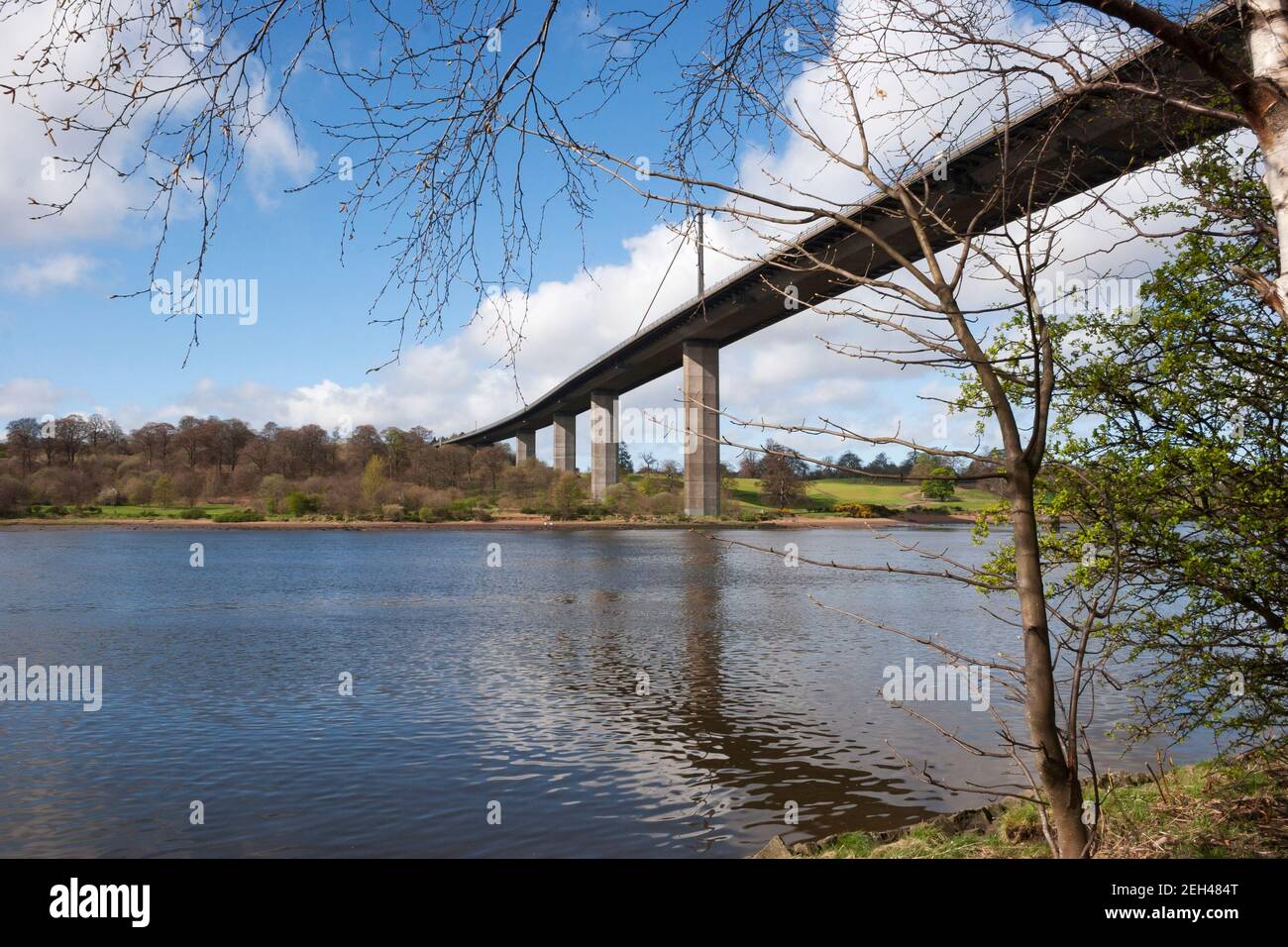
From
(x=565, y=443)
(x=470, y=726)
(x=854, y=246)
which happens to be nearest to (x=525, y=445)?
(x=565, y=443)

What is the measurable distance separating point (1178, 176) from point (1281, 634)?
4155 mm

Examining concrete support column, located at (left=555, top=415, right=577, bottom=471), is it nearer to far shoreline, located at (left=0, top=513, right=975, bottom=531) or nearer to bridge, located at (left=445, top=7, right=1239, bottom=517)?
bridge, located at (left=445, top=7, right=1239, bottom=517)

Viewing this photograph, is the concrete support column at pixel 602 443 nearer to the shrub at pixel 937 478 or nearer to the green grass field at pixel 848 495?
the green grass field at pixel 848 495

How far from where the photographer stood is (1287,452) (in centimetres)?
747

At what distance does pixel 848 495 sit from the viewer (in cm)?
14075

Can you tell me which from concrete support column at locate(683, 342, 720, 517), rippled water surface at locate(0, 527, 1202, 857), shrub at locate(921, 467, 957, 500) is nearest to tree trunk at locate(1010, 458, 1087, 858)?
shrub at locate(921, 467, 957, 500)

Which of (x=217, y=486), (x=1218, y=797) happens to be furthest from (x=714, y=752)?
(x=217, y=486)

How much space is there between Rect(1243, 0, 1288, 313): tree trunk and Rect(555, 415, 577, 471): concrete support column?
123 metres

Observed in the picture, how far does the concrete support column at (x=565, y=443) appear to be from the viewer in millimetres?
127812

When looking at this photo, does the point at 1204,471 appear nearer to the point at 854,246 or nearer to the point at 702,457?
the point at 854,246

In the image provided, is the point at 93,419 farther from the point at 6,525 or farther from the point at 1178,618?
the point at 1178,618

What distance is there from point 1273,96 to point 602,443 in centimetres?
11157

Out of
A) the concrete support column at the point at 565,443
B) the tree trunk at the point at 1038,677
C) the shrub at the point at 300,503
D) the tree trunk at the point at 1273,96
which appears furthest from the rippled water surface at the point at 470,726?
the concrete support column at the point at 565,443

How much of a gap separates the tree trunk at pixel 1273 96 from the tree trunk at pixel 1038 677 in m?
1.23
